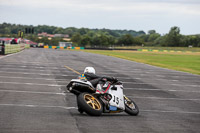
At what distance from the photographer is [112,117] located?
955 centimetres

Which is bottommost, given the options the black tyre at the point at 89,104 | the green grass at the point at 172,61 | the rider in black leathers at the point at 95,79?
the green grass at the point at 172,61

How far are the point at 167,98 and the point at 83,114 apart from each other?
5776 mm

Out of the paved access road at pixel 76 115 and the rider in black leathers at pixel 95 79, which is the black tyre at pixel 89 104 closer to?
the paved access road at pixel 76 115

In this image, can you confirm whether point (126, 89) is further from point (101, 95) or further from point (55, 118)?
point (55, 118)

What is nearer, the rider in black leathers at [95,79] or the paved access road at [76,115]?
the paved access road at [76,115]

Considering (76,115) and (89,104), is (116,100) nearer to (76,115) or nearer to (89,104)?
(89,104)

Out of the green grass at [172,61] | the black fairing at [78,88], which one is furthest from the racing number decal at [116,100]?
the green grass at [172,61]

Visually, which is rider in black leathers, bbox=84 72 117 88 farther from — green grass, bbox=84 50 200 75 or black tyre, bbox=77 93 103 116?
green grass, bbox=84 50 200 75

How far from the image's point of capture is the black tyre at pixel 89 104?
9.01 m

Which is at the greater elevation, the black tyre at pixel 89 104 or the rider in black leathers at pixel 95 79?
the rider in black leathers at pixel 95 79

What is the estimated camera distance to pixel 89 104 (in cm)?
923

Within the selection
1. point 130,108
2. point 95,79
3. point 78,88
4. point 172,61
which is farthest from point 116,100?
point 172,61

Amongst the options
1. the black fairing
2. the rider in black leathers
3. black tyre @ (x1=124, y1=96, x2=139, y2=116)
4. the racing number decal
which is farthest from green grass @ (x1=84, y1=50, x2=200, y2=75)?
the black fairing

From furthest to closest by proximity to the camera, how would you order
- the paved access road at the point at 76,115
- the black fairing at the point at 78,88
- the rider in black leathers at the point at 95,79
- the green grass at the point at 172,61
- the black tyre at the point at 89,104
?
the green grass at the point at 172,61 < the rider in black leathers at the point at 95,79 < the black fairing at the point at 78,88 < the black tyre at the point at 89,104 < the paved access road at the point at 76,115
